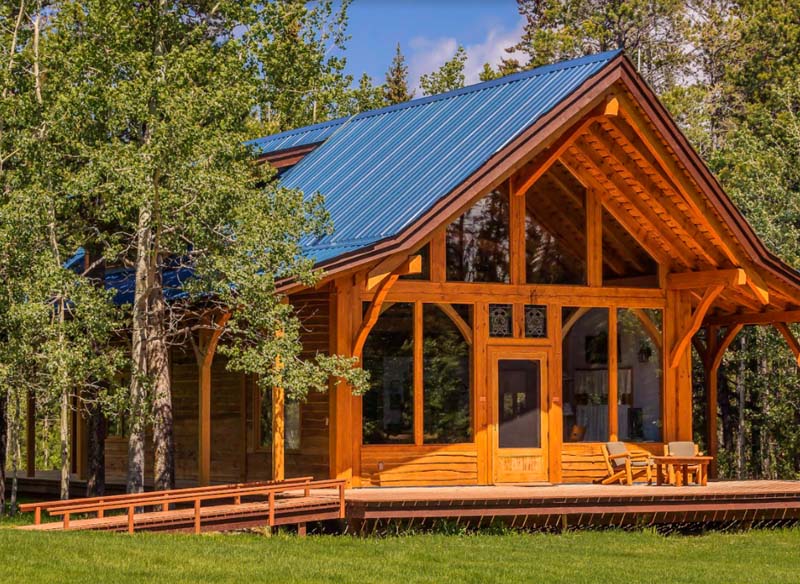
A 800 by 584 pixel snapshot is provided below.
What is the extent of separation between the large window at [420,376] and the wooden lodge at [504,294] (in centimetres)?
3

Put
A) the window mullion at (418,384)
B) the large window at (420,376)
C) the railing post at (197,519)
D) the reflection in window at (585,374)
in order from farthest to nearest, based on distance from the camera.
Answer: the reflection in window at (585,374) → the window mullion at (418,384) → the large window at (420,376) → the railing post at (197,519)

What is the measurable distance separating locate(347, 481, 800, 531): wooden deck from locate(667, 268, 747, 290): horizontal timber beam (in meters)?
3.10

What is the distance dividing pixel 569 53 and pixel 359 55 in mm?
16744

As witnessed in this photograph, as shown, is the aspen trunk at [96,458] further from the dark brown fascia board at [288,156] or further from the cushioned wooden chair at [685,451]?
the cushioned wooden chair at [685,451]

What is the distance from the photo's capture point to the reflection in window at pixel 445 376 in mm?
21172

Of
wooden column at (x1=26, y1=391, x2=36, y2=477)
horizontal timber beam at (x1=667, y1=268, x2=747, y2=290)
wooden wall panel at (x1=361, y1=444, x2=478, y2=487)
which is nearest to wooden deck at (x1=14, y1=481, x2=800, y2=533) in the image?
wooden wall panel at (x1=361, y1=444, x2=478, y2=487)

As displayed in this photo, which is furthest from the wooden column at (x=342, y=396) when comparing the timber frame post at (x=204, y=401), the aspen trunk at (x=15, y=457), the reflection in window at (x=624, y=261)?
the reflection in window at (x=624, y=261)

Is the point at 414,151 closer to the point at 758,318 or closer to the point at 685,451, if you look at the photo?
the point at 685,451

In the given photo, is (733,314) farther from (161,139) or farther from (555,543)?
(161,139)

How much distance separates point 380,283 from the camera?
19.7m

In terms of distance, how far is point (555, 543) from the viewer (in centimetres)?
1811

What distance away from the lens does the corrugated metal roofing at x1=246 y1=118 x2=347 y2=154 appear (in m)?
26.6

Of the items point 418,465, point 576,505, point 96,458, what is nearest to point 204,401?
point 418,465

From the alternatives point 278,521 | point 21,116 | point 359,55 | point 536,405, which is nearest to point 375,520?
point 278,521
